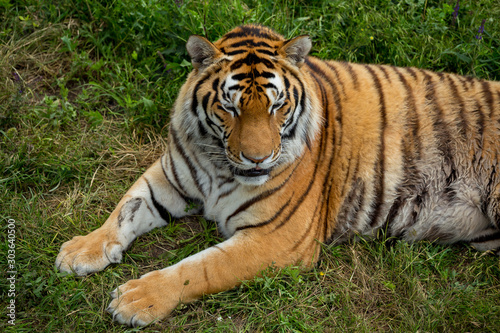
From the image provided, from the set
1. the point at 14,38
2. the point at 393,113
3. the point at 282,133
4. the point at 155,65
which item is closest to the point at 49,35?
the point at 14,38

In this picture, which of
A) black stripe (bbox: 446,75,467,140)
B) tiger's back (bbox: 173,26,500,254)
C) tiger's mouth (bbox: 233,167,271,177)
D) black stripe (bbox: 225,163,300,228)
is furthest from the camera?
black stripe (bbox: 446,75,467,140)

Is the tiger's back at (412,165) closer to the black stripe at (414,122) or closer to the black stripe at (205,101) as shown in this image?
the black stripe at (414,122)

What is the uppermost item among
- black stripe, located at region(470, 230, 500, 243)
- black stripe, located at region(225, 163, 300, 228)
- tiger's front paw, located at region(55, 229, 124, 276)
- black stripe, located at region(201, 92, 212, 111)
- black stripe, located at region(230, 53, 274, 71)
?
black stripe, located at region(230, 53, 274, 71)

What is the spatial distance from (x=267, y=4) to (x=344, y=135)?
1744 mm

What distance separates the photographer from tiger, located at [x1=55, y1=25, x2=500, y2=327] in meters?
2.71

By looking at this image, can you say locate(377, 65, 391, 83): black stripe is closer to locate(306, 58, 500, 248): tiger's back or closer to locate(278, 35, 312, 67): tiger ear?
locate(306, 58, 500, 248): tiger's back

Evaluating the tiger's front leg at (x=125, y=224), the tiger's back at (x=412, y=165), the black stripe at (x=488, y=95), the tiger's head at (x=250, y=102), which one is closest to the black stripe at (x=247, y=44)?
the tiger's head at (x=250, y=102)

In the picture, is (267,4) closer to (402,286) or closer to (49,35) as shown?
(49,35)

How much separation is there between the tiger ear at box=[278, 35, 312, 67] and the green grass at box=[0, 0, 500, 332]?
114 cm

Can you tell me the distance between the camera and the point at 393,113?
10.5 feet

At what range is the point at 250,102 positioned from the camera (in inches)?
104

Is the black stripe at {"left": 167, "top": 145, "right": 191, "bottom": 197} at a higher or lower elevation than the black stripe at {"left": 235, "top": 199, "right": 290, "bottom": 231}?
higher

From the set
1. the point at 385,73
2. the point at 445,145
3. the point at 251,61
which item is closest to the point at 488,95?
the point at 445,145

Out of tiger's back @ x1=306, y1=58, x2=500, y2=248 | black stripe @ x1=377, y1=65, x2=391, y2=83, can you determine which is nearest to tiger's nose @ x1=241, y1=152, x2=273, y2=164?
tiger's back @ x1=306, y1=58, x2=500, y2=248
